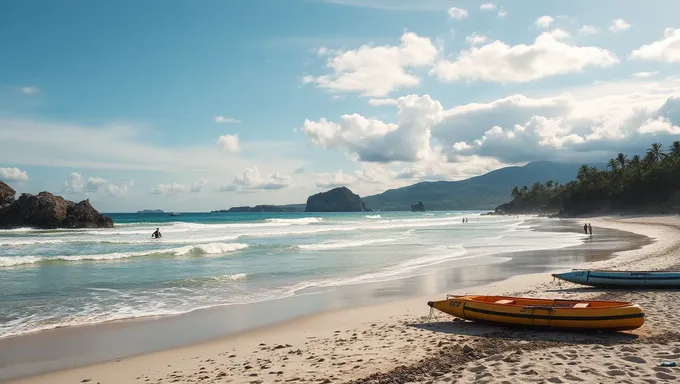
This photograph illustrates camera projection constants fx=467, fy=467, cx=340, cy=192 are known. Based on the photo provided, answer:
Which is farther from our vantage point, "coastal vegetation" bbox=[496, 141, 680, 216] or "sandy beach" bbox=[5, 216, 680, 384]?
"coastal vegetation" bbox=[496, 141, 680, 216]

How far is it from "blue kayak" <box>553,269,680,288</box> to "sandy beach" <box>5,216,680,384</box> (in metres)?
2.75

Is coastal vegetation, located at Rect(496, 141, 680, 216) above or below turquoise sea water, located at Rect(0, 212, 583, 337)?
above

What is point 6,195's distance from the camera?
66438 millimetres

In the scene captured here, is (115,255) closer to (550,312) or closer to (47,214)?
(550,312)

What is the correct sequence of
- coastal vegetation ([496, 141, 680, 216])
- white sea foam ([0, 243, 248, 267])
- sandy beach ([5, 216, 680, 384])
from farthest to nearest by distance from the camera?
coastal vegetation ([496, 141, 680, 216]) → white sea foam ([0, 243, 248, 267]) → sandy beach ([5, 216, 680, 384])

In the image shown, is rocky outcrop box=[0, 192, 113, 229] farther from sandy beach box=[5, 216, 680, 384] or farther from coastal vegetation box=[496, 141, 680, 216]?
coastal vegetation box=[496, 141, 680, 216]

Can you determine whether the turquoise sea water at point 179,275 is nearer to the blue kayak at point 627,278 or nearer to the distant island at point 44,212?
the blue kayak at point 627,278

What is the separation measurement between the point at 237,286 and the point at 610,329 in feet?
39.2

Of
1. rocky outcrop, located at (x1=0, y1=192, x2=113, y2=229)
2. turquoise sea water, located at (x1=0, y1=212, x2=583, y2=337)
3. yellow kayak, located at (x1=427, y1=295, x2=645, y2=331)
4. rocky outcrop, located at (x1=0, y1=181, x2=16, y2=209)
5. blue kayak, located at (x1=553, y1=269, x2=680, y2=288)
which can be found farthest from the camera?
rocky outcrop, located at (x1=0, y1=181, x2=16, y2=209)

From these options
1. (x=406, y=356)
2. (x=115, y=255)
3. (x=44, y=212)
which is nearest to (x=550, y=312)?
(x=406, y=356)

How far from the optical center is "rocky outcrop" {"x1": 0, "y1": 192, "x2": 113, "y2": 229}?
62.9 m

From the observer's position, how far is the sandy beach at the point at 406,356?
6.91 meters

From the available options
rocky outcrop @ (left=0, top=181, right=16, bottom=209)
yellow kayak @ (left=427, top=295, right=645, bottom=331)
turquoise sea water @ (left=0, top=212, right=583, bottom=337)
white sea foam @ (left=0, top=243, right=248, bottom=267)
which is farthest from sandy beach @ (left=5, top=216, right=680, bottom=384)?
rocky outcrop @ (left=0, top=181, right=16, bottom=209)

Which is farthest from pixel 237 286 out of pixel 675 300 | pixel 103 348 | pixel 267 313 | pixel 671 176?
pixel 671 176
